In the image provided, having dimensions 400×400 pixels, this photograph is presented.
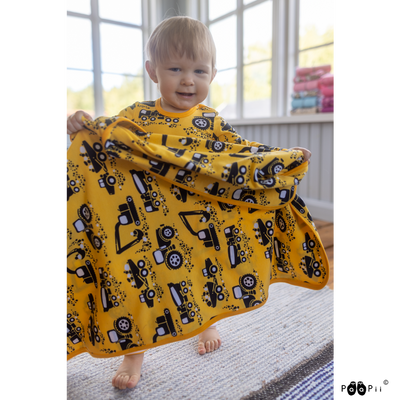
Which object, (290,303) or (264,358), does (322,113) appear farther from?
(264,358)

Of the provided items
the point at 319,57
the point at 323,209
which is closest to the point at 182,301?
the point at 323,209

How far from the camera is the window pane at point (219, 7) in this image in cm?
272

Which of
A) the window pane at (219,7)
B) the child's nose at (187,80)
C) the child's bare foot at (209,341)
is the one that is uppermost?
the window pane at (219,7)

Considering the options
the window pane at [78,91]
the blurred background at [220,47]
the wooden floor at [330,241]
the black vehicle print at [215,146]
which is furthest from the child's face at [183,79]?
the window pane at [78,91]

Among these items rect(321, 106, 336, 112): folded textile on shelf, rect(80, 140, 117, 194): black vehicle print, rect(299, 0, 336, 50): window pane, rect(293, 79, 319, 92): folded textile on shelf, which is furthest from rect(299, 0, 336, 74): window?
rect(80, 140, 117, 194): black vehicle print

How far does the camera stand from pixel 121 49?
3113 millimetres

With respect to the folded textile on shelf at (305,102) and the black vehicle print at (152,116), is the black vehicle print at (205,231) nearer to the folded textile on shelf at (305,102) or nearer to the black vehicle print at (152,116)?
the black vehicle print at (152,116)

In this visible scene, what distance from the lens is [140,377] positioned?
31.5 inches

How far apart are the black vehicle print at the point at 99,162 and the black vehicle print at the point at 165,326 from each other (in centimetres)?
29
